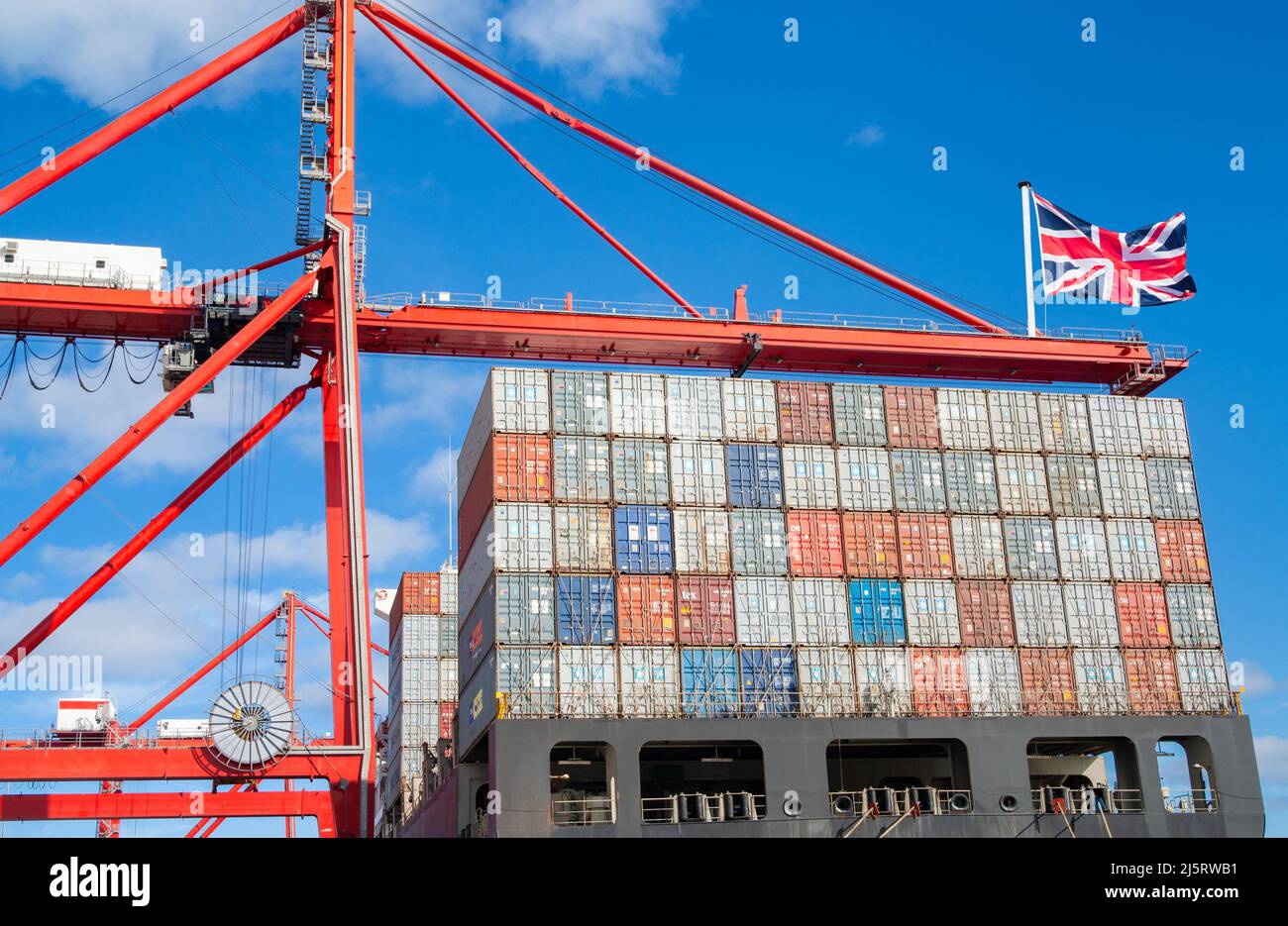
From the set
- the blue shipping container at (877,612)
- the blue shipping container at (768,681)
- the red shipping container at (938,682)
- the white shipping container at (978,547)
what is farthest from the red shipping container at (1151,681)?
the blue shipping container at (768,681)

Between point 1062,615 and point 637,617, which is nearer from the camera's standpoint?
→ point 637,617

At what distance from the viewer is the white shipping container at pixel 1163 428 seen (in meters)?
49.8

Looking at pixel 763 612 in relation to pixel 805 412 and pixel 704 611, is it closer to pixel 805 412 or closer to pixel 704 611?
pixel 704 611

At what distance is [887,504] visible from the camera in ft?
152

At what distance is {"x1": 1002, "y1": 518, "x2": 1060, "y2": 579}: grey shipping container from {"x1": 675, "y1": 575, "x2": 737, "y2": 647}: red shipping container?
10.5 m

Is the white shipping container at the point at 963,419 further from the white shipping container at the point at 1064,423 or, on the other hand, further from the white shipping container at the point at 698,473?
the white shipping container at the point at 698,473

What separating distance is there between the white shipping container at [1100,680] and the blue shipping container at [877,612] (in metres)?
6.31

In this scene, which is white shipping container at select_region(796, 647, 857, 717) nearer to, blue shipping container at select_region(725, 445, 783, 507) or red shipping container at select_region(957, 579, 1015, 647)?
red shipping container at select_region(957, 579, 1015, 647)

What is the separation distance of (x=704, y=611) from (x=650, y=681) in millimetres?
3117

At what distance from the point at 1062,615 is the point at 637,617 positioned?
15.1 m
